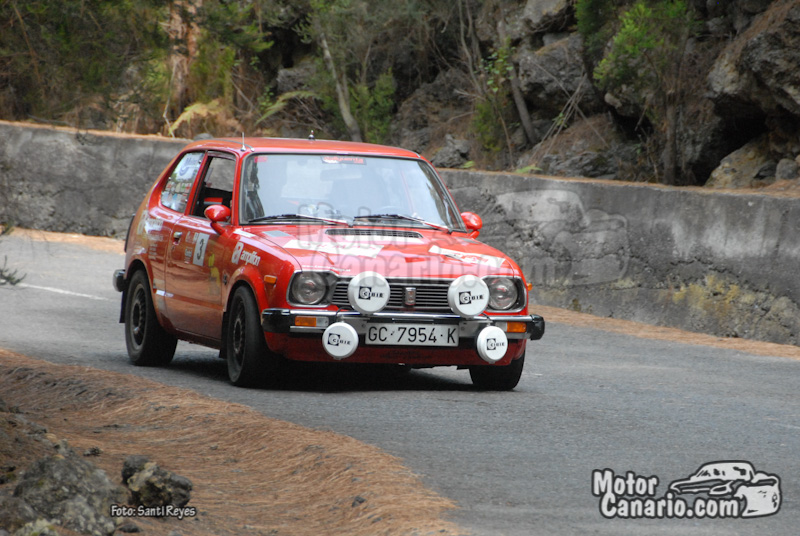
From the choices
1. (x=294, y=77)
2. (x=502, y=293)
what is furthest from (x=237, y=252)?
(x=294, y=77)

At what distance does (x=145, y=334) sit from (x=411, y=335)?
268cm

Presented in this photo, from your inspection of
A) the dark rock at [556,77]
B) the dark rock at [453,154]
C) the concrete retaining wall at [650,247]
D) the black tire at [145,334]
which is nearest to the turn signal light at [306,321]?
the black tire at [145,334]

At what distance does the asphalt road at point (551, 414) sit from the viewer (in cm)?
506

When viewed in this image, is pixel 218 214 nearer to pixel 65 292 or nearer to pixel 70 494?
pixel 70 494

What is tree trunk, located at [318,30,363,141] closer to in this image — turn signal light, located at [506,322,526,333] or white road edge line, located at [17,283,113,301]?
white road edge line, located at [17,283,113,301]

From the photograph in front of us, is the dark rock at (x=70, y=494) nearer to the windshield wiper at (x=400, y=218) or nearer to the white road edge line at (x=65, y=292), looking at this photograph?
the windshield wiper at (x=400, y=218)

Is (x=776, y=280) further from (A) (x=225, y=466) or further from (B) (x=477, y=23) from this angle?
(B) (x=477, y=23)

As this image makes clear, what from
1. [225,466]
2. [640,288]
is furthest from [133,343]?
[640,288]

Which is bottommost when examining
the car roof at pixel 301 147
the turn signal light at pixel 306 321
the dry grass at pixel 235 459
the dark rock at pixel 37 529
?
the dry grass at pixel 235 459

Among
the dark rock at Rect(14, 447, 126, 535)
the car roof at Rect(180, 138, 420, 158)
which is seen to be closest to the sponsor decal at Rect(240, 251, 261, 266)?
the car roof at Rect(180, 138, 420, 158)

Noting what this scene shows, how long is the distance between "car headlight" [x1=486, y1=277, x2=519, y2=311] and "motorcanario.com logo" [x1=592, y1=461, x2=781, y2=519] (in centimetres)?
256

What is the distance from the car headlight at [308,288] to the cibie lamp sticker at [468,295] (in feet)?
2.76

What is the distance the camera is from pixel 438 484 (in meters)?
5.30

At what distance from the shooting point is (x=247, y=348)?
26.3 ft
